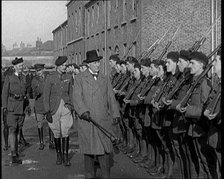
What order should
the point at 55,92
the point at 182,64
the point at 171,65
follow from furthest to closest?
1. the point at 55,92
2. the point at 171,65
3. the point at 182,64

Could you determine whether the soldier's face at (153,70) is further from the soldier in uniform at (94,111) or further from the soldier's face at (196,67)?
the soldier's face at (196,67)

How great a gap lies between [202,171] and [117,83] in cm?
432

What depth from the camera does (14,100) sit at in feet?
34.4

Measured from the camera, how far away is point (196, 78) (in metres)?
6.71

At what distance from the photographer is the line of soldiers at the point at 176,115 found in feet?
20.8

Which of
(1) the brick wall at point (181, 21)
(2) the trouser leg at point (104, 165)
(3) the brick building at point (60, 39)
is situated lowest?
(2) the trouser leg at point (104, 165)

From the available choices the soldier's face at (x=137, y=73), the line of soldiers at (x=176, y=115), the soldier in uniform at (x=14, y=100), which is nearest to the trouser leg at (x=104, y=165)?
the line of soldiers at (x=176, y=115)

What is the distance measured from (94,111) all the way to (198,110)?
1.74 metres

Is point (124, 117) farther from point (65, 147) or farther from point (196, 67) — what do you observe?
point (196, 67)

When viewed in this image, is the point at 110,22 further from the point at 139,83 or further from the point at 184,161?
the point at 184,161

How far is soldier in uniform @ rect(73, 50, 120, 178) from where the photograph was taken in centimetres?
734

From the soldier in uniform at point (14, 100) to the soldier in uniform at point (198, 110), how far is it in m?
4.57

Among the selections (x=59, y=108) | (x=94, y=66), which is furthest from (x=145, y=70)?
(x=59, y=108)

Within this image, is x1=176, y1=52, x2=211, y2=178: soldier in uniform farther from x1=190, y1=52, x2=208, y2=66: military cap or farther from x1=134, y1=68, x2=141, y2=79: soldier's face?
x1=134, y1=68, x2=141, y2=79: soldier's face
